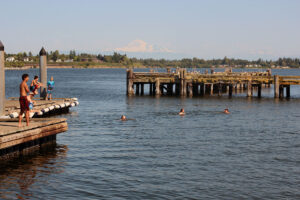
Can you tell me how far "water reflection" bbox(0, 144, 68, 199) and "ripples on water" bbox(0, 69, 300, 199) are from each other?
33mm

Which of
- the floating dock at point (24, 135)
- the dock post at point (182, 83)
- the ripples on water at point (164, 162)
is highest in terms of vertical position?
the dock post at point (182, 83)

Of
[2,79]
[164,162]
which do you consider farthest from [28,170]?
[2,79]

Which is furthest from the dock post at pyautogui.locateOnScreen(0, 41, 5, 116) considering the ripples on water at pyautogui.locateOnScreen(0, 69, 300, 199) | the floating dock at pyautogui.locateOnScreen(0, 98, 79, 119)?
the ripples on water at pyautogui.locateOnScreen(0, 69, 300, 199)

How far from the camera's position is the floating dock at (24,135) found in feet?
61.9

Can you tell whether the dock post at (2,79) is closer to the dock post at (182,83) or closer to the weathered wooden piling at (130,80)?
the weathered wooden piling at (130,80)

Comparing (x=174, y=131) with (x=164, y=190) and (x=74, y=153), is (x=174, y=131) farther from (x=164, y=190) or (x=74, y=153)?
(x=164, y=190)

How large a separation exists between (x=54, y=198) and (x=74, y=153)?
7086 mm

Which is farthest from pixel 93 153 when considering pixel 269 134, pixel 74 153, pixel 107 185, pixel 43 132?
pixel 269 134

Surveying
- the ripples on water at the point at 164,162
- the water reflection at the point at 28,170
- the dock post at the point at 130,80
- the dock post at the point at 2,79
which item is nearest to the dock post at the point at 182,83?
the dock post at the point at 130,80

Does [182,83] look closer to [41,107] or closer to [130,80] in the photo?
[130,80]

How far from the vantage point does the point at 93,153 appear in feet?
73.5

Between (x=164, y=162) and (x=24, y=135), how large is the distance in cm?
610

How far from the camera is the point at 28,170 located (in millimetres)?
18781

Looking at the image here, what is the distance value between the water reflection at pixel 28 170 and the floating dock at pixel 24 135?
1.39 ft
